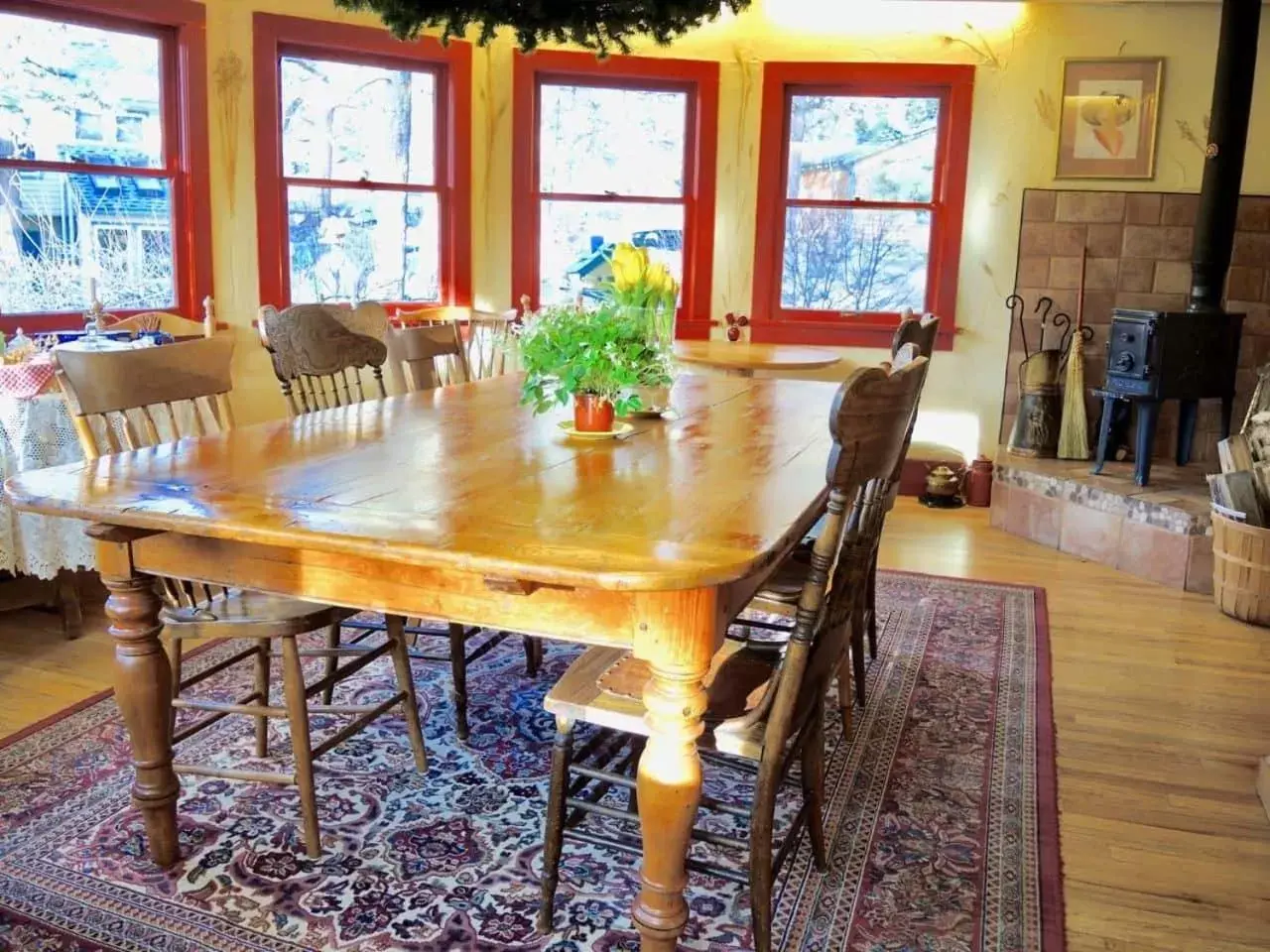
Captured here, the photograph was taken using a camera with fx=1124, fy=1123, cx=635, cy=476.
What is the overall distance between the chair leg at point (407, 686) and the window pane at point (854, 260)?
3.90 metres

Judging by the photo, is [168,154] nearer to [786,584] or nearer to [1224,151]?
[786,584]

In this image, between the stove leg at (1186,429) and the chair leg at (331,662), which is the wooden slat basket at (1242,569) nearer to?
the stove leg at (1186,429)

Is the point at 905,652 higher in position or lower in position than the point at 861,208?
lower

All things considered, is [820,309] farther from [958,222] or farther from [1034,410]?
[1034,410]

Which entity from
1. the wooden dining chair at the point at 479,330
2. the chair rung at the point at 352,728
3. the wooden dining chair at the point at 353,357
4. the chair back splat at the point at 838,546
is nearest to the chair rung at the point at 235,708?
the chair rung at the point at 352,728

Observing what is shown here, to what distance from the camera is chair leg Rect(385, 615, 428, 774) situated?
262 cm

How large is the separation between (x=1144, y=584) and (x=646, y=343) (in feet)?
9.32

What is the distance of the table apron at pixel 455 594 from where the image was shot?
1648 mm

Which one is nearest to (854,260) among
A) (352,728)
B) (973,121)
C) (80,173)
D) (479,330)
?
(973,121)

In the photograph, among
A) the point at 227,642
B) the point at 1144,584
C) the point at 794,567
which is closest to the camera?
the point at 794,567

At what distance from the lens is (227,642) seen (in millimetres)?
3514

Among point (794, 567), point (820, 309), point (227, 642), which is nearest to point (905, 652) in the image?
point (794, 567)

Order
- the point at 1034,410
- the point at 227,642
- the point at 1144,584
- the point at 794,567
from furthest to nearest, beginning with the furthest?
the point at 1034,410
the point at 1144,584
the point at 227,642
the point at 794,567

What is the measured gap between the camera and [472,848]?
7.77 ft
